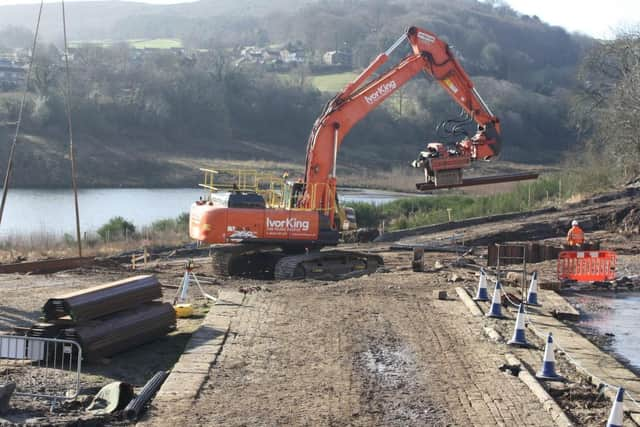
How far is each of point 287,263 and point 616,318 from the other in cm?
724

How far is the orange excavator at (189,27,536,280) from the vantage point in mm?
21531

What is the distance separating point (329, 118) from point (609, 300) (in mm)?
7615

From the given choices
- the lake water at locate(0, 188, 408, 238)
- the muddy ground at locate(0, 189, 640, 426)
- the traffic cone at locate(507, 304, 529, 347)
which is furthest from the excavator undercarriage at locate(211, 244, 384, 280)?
the lake water at locate(0, 188, 408, 238)

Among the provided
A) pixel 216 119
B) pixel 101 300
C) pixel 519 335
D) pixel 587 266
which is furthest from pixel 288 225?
pixel 216 119

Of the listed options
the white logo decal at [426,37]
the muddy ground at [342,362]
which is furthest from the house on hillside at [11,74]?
the muddy ground at [342,362]

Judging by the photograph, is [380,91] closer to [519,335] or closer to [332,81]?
[519,335]

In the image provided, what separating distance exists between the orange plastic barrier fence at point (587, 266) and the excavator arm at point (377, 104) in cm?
324

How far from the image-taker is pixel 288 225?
2173 centimetres

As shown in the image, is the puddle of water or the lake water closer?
the puddle of water

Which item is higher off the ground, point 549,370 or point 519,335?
point 519,335

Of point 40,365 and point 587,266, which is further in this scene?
point 587,266

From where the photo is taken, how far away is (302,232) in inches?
859

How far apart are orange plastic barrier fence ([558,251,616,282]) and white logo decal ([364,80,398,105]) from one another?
18.7ft

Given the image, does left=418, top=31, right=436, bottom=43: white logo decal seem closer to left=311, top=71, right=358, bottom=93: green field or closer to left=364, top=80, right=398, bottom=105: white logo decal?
left=364, top=80, right=398, bottom=105: white logo decal
